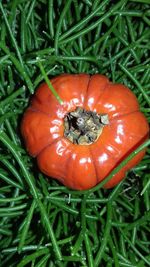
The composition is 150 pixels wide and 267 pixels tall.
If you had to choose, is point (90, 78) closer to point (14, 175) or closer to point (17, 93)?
point (17, 93)

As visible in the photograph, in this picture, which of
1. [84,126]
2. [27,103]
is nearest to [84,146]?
[84,126]

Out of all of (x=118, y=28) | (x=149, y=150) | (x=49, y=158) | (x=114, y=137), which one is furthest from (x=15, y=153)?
(x=118, y=28)

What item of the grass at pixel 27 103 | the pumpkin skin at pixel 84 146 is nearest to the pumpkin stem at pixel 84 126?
the pumpkin skin at pixel 84 146

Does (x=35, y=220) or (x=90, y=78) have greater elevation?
(x=90, y=78)

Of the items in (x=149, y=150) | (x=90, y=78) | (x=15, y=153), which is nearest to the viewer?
(x=15, y=153)

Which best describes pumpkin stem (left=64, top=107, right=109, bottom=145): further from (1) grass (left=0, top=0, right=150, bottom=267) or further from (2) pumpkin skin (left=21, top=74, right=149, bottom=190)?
(1) grass (left=0, top=0, right=150, bottom=267)

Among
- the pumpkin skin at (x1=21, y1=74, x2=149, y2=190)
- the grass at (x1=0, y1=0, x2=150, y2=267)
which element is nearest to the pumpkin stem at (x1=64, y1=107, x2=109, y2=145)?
the pumpkin skin at (x1=21, y1=74, x2=149, y2=190)
